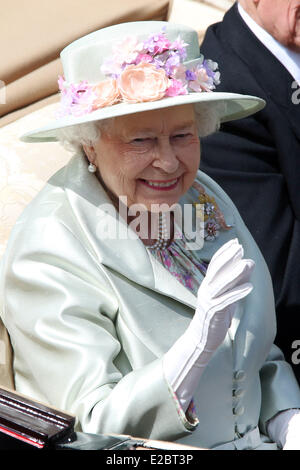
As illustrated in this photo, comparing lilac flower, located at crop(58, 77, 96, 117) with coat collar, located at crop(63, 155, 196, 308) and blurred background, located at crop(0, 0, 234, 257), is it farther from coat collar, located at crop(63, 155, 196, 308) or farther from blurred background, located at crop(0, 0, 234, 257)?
blurred background, located at crop(0, 0, 234, 257)

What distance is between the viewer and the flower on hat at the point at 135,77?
1.96 m

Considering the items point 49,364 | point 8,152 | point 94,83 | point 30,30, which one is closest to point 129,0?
point 30,30

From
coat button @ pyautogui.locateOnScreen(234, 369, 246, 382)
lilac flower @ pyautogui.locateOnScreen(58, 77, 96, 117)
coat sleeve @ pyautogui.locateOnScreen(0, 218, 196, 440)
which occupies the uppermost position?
lilac flower @ pyautogui.locateOnScreen(58, 77, 96, 117)

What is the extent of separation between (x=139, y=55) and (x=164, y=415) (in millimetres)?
821

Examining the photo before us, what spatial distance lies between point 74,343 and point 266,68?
5.20 feet

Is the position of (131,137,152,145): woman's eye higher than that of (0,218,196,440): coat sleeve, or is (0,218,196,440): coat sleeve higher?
(131,137,152,145): woman's eye

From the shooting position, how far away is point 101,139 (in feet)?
6.68

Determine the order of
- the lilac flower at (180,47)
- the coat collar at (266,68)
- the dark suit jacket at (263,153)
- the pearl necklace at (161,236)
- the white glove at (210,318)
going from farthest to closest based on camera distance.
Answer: the coat collar at (266,68)
the dark suit jacket at (263,153)
the pearl necklace at (161,236)
the lilac flower at (180,47)
the white glove at (210,318)

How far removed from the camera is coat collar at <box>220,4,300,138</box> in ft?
10.0

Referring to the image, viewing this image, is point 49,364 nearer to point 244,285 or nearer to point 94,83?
point 244,285

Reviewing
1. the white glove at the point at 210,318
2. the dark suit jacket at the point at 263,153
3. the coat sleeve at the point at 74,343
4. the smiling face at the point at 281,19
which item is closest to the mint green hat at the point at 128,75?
the coat sleeve at the point at 74,343

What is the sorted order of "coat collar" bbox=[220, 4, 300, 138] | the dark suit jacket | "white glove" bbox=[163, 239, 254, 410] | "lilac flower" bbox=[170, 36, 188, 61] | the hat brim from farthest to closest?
"coat collar" bbox=[220, 4, 300, 138], the dark suit jacket, "lilac flower" bbox=[170, 36, 188, 61], the hat brim, "white glove" bbox=[163, 239, 254, 410]

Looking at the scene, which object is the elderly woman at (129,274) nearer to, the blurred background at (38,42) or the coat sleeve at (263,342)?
the coat sleeve at (263,342)

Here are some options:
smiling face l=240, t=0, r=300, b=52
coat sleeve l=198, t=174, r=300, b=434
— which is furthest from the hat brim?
smiling face l=240, t=0, r=300, b=52
